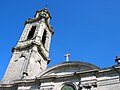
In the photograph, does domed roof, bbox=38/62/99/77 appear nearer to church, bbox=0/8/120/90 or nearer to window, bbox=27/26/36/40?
church, bbox=0/8/120/90

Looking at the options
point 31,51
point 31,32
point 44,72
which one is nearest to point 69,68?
point 44,72

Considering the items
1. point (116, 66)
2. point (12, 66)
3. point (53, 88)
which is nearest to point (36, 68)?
point (12, 66)

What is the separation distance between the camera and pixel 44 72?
21969mm

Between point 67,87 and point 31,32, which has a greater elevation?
point 31,32

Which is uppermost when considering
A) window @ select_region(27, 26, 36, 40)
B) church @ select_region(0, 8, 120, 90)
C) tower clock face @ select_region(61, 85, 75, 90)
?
window @ select_region(27, 26, 36, 40)

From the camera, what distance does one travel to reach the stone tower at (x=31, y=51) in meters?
25.2

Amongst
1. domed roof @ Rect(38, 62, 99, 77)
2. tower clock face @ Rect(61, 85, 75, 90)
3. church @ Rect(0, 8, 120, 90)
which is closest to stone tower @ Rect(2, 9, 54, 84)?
church @ Rect(0, 8, 120, 90)

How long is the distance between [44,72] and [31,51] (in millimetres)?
5352

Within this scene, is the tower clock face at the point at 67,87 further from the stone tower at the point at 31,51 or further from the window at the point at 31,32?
the window at the point at 31,32

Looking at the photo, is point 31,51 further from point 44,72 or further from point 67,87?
point 67,87

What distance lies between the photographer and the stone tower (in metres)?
25.2

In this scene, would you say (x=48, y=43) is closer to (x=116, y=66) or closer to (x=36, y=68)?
(x=36, y=68)

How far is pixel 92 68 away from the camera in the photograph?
65.8 feet

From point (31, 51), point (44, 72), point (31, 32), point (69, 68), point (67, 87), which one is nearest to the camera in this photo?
point (67, 87)
